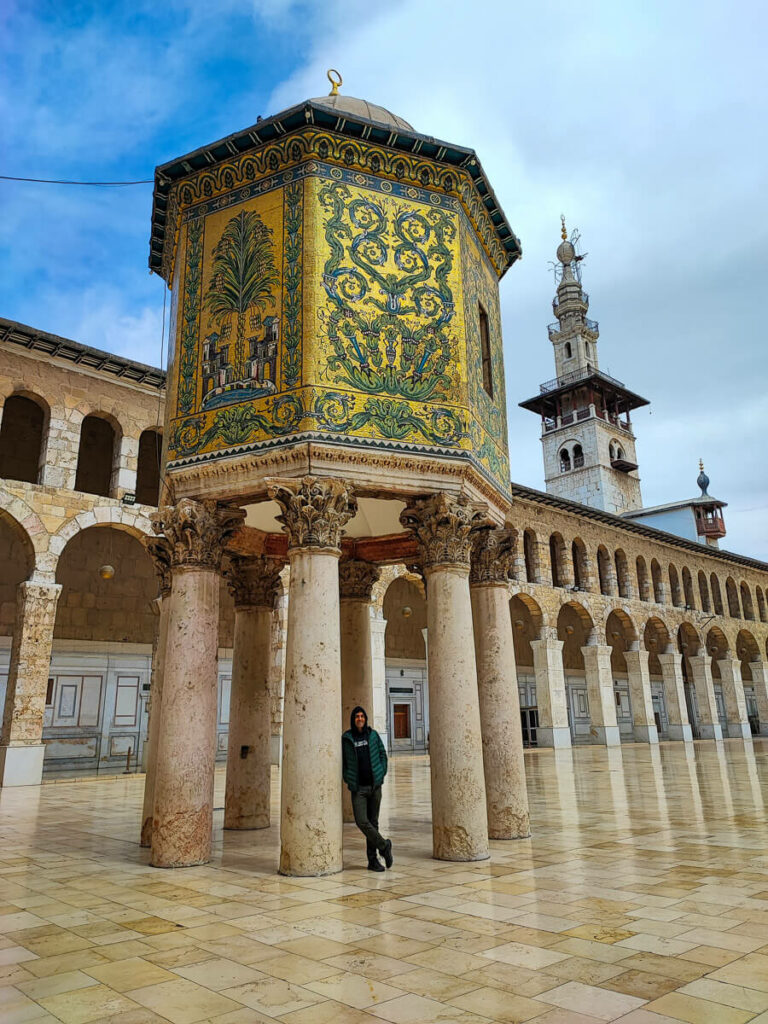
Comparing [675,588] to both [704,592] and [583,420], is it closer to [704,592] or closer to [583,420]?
[704,592]

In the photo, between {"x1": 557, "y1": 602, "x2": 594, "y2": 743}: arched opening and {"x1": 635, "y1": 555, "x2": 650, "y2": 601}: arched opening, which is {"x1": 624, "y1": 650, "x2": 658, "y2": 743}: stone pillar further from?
{"x1": 635, "y1": 555, "x2": 650, "y2": 601}: arched opening

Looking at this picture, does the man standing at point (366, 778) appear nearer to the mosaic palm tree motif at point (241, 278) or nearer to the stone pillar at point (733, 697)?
the mosaic palm tree motif at point (241, 278)

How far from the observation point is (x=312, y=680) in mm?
6395

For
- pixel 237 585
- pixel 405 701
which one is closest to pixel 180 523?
pixel 237 585

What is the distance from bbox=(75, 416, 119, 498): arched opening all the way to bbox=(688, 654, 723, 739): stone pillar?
26975 mm

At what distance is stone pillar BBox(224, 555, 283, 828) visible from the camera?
8.98 metres

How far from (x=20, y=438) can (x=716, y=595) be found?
3139 cm

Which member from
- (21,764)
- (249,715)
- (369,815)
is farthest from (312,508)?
(21,764)

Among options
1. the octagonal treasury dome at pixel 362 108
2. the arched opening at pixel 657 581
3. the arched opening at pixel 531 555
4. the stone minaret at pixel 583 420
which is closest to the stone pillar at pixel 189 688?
the octagonal treasury dome at pixel 362 108

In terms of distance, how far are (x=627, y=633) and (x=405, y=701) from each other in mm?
10642

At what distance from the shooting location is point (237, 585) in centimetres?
953

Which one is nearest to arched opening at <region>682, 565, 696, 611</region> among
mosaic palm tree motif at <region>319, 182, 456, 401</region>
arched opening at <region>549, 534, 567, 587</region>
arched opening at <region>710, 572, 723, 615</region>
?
arched opening at <region>710, 572, 723, 615</region>

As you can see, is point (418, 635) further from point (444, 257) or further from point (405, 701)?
point (444, 257)

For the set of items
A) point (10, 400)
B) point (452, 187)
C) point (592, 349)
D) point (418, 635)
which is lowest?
point (418, 635)
